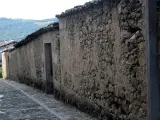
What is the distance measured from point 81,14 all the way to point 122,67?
2.79 meters

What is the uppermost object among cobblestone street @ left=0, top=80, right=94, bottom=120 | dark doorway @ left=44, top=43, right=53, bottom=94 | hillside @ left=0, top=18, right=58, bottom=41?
hillside @ left=0, top=18, right=58, bottom=41

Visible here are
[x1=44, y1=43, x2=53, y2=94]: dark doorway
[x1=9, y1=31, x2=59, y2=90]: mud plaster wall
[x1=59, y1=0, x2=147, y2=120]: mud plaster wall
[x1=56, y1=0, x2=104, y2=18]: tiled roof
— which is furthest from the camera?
[x1=44, y1=43, x2=53, y2=94]: dark doorway

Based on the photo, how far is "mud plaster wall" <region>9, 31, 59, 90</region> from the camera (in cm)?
1179

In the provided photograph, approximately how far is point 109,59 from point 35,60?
945 centimetres

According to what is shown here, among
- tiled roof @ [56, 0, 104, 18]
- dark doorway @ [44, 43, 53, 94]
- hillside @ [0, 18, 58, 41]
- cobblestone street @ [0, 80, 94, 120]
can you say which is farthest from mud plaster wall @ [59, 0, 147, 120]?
hillside @ [0, 18, 58, 41]

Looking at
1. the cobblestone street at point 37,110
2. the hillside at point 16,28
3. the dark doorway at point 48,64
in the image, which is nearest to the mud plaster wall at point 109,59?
the cobblestone street at point 37,110

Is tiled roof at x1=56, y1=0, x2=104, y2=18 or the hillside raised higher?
the hillside

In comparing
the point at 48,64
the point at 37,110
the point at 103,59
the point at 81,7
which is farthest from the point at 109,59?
the point at 48,64

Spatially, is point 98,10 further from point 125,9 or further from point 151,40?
point 151,40

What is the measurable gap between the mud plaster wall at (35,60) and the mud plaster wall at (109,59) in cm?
187

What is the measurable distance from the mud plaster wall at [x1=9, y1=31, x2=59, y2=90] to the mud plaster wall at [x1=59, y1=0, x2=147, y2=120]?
1.87 meters

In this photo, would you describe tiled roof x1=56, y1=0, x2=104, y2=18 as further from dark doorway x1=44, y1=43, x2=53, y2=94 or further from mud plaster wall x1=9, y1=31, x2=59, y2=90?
dark doorway x1=44, y1=43, x2=53, y2=94

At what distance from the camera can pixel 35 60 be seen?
52.0 ft

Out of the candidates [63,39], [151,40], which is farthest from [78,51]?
[151,40]
